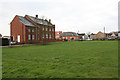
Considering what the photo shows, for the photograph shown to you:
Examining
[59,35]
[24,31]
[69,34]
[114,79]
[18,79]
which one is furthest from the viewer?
[59,35]

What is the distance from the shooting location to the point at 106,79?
4.06 m

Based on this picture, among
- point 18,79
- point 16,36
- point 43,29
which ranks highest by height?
point 43,29

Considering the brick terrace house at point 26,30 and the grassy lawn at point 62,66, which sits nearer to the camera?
the grassy lawn at point 62,66

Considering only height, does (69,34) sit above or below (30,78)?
above

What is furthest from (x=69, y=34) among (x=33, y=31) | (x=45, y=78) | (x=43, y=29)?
(x=45, y=78)

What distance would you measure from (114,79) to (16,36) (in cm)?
4077

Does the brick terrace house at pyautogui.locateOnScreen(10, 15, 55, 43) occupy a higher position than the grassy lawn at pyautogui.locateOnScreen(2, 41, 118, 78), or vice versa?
the brick terrace house at pyautogui.locateOnScreen(10, 15, 55, 43)

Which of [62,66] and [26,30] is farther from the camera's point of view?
[26,30]

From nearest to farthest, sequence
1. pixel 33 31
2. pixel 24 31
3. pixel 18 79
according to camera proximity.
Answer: pixel 18 79, pixel 24 31, pixel 33 31

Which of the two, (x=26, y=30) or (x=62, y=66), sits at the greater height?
(x=26, y=30)

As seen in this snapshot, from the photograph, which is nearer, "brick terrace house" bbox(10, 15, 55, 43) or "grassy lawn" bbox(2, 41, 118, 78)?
"grassy lawn" bbox(2, 41, 118, 78)

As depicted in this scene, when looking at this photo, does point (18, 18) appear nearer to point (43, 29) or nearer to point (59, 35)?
point (43, 29)

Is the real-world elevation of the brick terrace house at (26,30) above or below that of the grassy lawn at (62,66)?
above

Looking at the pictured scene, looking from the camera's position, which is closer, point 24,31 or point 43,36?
point 24,31
